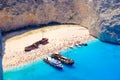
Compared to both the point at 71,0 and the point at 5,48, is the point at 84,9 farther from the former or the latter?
the point at 5,48

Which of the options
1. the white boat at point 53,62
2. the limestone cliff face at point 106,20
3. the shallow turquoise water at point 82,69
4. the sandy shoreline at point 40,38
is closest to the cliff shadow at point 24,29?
the sandy shoreline at point 40,38

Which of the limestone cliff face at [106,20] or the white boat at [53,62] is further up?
the limestone cliff face at [106,20]

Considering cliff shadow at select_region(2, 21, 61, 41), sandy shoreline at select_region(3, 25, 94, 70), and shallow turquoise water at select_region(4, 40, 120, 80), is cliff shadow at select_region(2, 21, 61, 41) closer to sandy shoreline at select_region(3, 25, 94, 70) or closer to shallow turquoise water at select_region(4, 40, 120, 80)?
sandy shoreline at select_region(3, 25, 94, 70)

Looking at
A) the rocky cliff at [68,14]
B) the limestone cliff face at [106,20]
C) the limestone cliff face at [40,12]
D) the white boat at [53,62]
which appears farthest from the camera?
the limestone cliff face at [40,12]

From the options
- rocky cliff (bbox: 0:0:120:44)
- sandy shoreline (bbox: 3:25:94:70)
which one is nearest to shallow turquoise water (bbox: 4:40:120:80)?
sandy shoreline (bbox: 3:25:94:70)

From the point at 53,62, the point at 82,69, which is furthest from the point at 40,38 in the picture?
the point at 82,69

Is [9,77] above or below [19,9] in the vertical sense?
below

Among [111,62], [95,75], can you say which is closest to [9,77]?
[95,75]

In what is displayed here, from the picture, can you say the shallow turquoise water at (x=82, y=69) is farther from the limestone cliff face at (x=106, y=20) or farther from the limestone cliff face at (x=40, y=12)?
the limestone cliff face at (x=40, y=12)
